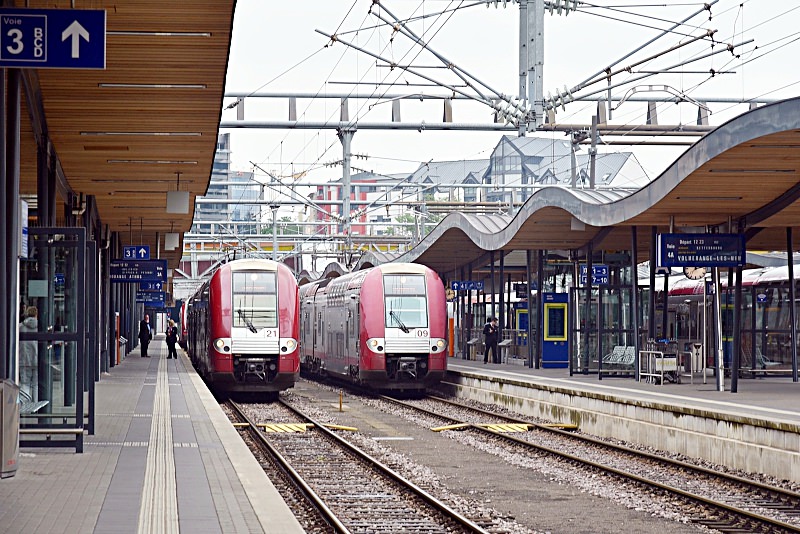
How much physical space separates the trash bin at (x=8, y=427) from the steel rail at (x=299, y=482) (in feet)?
9.59

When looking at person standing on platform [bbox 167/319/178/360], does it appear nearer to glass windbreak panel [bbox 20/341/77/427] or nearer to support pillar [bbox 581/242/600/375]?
support pillar [bbox 581/242/600/375]

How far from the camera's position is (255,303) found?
89.7 feet

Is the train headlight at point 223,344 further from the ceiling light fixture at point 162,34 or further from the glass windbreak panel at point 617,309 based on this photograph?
the ceiling light fixture at point 162,34

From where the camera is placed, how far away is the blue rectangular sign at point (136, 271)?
1315 inches

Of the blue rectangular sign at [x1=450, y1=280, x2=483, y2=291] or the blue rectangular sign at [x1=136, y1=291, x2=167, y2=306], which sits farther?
the blue rectangular sign at [x1=136, y1=291, x2=167, y2=306]

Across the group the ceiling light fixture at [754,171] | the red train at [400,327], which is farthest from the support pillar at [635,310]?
the ceiling light fixture at [754,171]

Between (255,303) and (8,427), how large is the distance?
17.2m

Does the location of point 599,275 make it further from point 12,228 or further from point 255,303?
point 12,228

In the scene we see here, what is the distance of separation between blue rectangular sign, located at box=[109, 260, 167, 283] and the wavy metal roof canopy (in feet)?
27.7

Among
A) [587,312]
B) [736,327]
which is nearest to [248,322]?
[587,312]

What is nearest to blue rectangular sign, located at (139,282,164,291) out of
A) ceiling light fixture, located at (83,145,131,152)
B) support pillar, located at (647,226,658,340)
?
support pillar, located at (647,226,658,340)

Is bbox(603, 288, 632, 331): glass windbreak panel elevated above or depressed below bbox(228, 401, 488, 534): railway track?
above

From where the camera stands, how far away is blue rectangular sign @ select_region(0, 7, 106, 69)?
9016mm

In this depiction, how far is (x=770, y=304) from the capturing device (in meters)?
31.9
